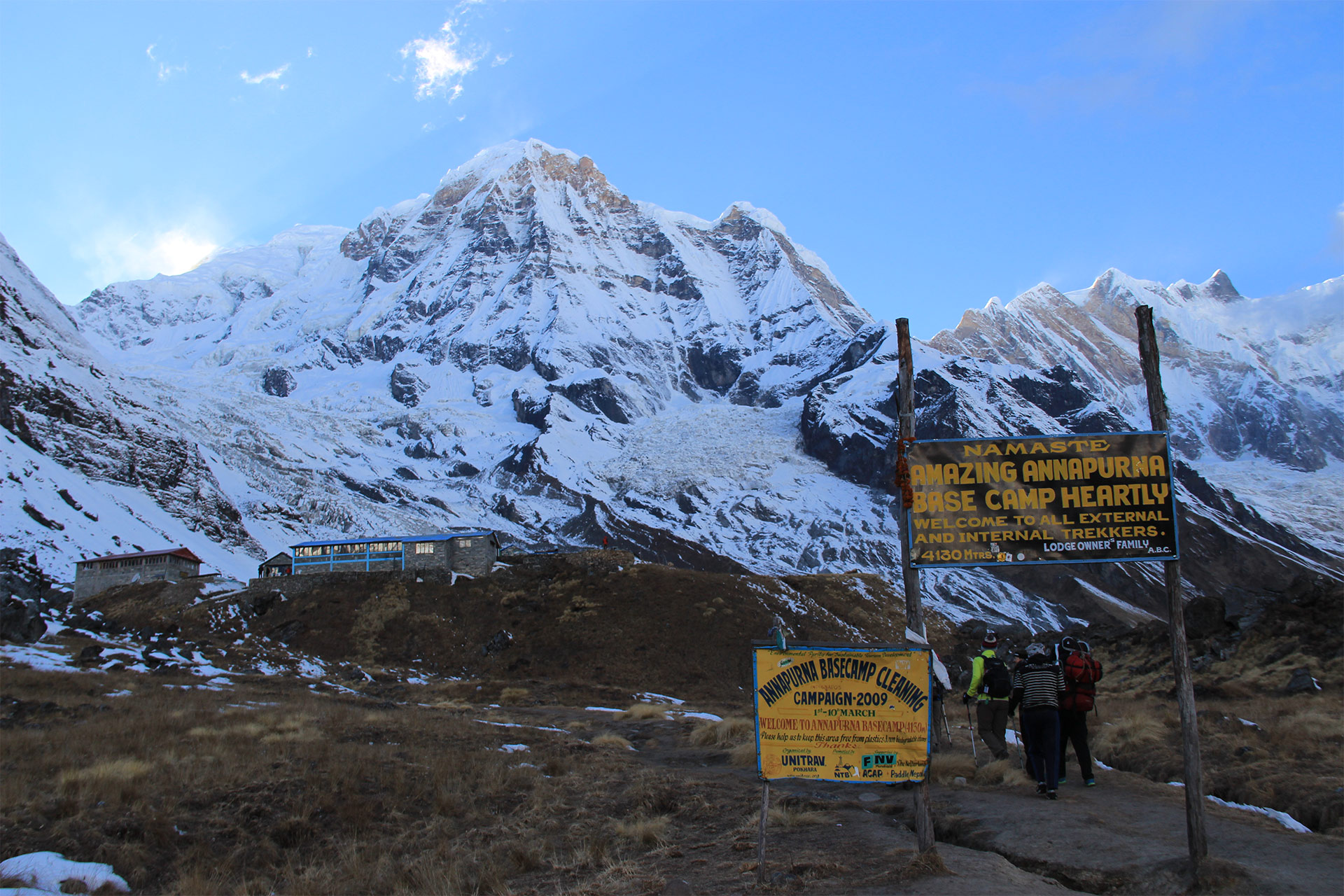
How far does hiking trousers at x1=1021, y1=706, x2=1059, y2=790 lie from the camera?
10945 millimetres

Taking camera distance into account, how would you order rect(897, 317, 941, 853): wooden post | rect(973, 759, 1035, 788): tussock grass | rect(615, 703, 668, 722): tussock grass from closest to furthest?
rect(897, 317, 941, 853): wooden post, rect(973, 759, 1035, 788): tussock grass, rect(615, 703, 668, 722): tussock grass

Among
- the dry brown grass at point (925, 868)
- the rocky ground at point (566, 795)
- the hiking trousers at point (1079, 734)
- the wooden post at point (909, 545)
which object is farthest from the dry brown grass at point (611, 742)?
the dry brown grass at point (925, 868)

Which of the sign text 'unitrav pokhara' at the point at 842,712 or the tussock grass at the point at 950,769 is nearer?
the sign text 'unitrav pokhara' at the point at 842,712

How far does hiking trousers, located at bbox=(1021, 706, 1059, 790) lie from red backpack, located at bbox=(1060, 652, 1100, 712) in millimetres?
533

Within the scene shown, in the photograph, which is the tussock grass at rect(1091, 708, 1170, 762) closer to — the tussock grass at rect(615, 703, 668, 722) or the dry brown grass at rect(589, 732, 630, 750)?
the dry brown grass at rect(589, 732, 630, 750)

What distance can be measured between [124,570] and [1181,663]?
230 ft

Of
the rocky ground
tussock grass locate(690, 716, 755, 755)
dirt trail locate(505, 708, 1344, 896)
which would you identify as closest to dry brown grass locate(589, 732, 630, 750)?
the rocky ground

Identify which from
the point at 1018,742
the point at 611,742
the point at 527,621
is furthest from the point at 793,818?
the point at 527,621

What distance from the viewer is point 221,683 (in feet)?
91.2

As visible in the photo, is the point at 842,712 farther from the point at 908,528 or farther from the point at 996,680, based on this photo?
the point at 996,680

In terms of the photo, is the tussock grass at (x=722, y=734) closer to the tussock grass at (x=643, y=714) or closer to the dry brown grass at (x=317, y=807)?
the dry brown grass at (x=317, y=807)

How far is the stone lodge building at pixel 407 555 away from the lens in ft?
176

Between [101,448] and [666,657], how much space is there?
82.4 metres

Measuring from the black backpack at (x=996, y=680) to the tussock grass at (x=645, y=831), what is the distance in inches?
240
